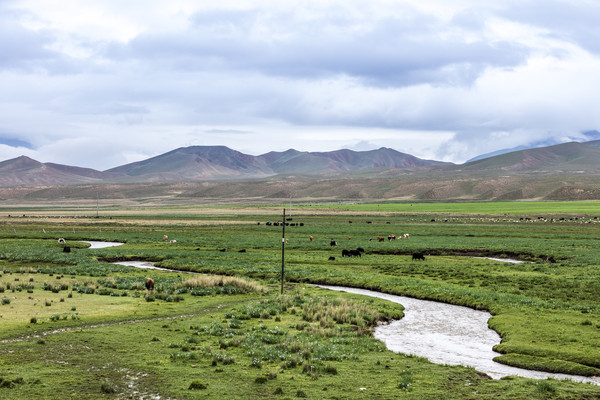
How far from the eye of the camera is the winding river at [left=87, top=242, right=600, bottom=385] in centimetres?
2281

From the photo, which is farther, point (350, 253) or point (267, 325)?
point (350, 253)

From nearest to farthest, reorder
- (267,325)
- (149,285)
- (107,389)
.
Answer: (107,389), (267,325), (149,285)

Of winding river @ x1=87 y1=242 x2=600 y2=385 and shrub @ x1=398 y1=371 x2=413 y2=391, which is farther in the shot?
winding river @ x1=87 y1=242 x2=600 y2=385

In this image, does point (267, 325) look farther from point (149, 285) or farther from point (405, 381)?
point (149, 285)

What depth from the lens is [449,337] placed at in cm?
2845

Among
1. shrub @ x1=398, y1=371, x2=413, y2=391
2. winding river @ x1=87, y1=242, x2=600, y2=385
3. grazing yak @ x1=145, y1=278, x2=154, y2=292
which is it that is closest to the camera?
shrub @ x1=398, y1=371, x2=413, y2=391

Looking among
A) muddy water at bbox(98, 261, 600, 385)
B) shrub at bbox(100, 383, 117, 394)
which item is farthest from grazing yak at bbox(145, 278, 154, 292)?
shrub at bbox(100, 383, 117, 394)

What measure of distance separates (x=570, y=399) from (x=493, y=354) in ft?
24.8

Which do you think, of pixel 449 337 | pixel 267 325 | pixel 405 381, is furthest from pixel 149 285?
pixel 405 381

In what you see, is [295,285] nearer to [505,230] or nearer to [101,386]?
[101,386]

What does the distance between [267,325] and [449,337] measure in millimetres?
9990

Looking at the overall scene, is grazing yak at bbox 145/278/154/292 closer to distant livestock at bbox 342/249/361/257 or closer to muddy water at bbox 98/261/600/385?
muddy water at bbox 98/261/600/385

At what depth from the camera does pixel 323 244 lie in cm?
7838

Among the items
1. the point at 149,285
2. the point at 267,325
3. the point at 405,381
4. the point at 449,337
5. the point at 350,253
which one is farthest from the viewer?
the point at 350,253
